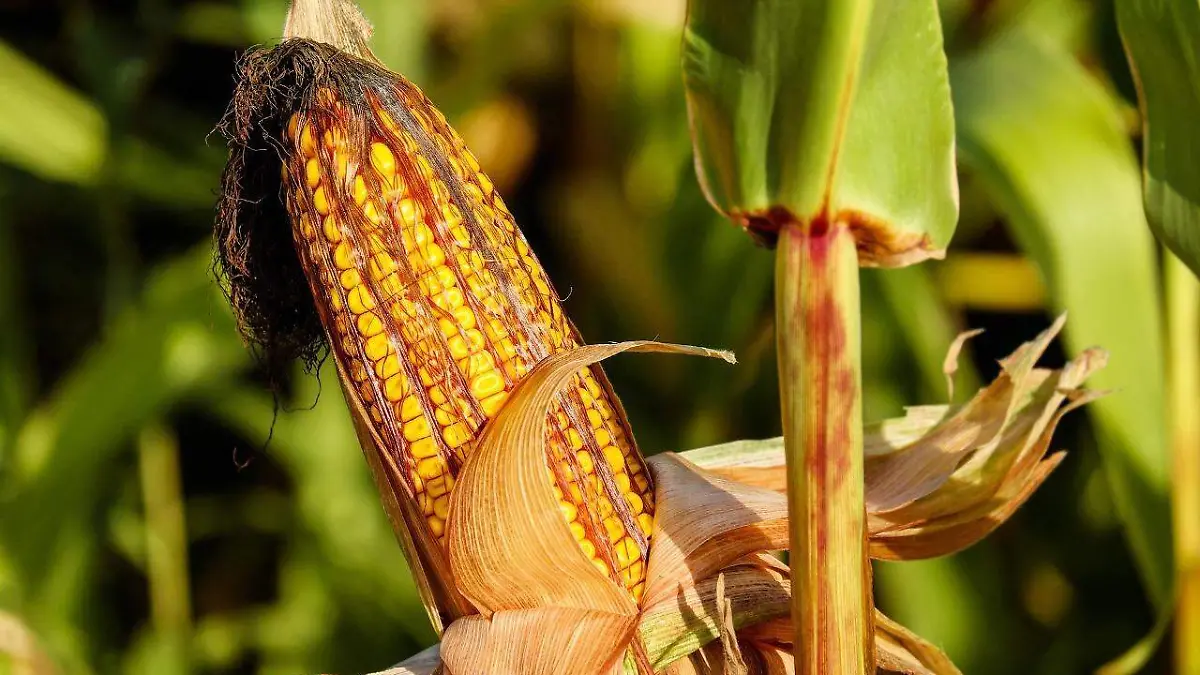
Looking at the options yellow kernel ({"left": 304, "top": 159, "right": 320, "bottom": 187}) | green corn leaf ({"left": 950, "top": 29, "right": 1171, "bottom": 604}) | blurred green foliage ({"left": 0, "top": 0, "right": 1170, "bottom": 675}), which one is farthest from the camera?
blurred green foliage ({"left": 0, "top": 0, "right": 1170, "bottom": 675})

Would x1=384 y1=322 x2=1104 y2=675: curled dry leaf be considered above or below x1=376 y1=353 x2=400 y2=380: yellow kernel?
below

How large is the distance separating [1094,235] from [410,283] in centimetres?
77

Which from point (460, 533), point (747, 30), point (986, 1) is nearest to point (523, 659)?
point (460, 533)

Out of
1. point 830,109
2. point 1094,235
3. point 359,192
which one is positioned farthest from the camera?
Result: point 1094,235

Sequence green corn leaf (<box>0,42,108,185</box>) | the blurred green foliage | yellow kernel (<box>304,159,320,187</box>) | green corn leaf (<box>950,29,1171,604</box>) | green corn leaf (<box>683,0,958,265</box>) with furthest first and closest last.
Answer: green corn leaf (<box>0,42,108,185</box>), the blurred green foliage, green corn leaf (<box>950,29,1171,604</box>), yellow kernel (<box>304,159,320,187</box>), green corn leaf (<box>683,0,958,265</box>)

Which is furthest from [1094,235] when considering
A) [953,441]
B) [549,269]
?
[549,269]

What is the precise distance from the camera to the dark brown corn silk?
1.84 feet

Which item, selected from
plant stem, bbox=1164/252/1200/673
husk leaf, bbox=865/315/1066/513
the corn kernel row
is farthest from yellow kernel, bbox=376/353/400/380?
plant stem, bbox=1164/252/1200/673

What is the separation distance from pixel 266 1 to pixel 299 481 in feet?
2.35

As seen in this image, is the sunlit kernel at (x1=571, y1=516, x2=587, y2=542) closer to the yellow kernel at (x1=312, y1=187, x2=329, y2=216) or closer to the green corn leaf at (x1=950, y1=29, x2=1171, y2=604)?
the yellow kernel at (x1=312, y1=187, x2=329, y2=216)

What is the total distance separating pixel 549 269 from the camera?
205 cm

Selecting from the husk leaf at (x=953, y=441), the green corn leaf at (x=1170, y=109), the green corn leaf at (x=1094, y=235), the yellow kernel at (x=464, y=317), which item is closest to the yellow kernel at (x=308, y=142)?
the yellow kernel at (x=464, y=317)

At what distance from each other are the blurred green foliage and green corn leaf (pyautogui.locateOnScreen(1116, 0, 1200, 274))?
0.39 meters

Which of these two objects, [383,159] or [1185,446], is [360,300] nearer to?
[383,159]
